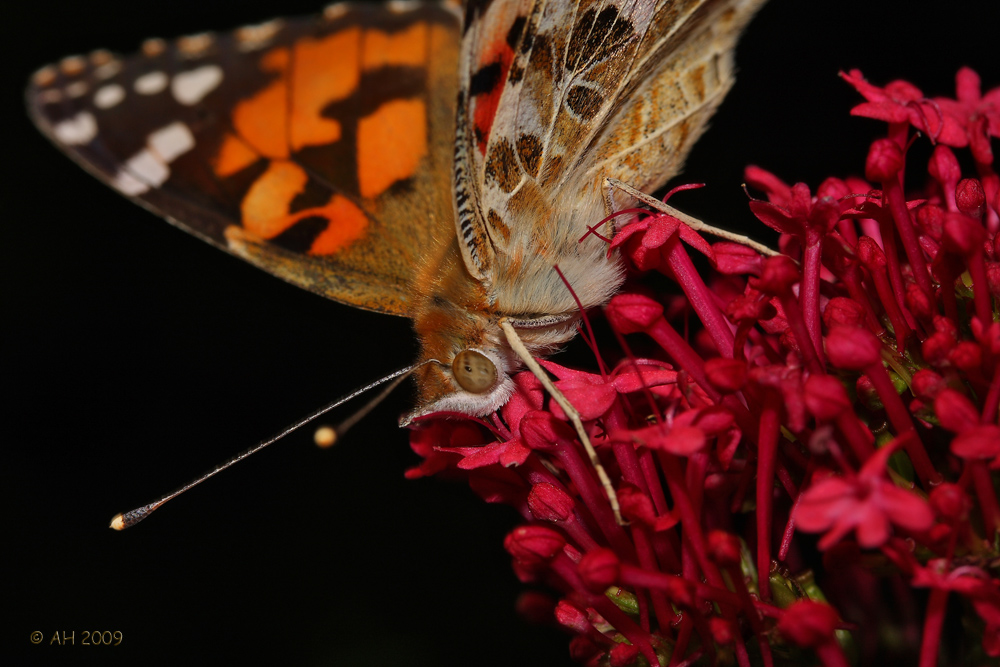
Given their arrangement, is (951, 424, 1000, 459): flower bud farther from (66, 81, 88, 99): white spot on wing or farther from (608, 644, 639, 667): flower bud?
(66, 81, 88, 99): white spot on wing

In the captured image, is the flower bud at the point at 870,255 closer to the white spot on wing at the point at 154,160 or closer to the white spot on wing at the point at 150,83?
the white spot on wing at the point at 154,160

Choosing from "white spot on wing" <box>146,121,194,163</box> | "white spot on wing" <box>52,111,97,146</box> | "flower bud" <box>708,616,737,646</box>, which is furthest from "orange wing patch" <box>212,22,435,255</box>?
"flower bud" <box>708,616,737,646</box>

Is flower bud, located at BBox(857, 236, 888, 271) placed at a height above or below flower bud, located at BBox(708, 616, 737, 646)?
above

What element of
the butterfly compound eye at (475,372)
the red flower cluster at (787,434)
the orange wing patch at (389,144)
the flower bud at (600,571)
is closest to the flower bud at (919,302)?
the red flower cluster at (787,434)

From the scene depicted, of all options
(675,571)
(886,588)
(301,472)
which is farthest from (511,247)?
(301,472)

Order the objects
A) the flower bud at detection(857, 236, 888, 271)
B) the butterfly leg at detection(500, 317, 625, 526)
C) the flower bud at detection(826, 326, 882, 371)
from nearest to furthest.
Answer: the flower bud at detection(826, 326, 882, 371) < the butterfly leg at detection(500, 317, 625, 526) < the flower bud at detection(857, 236, 888, 271)

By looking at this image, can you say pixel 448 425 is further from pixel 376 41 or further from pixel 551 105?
pixel 376 41
